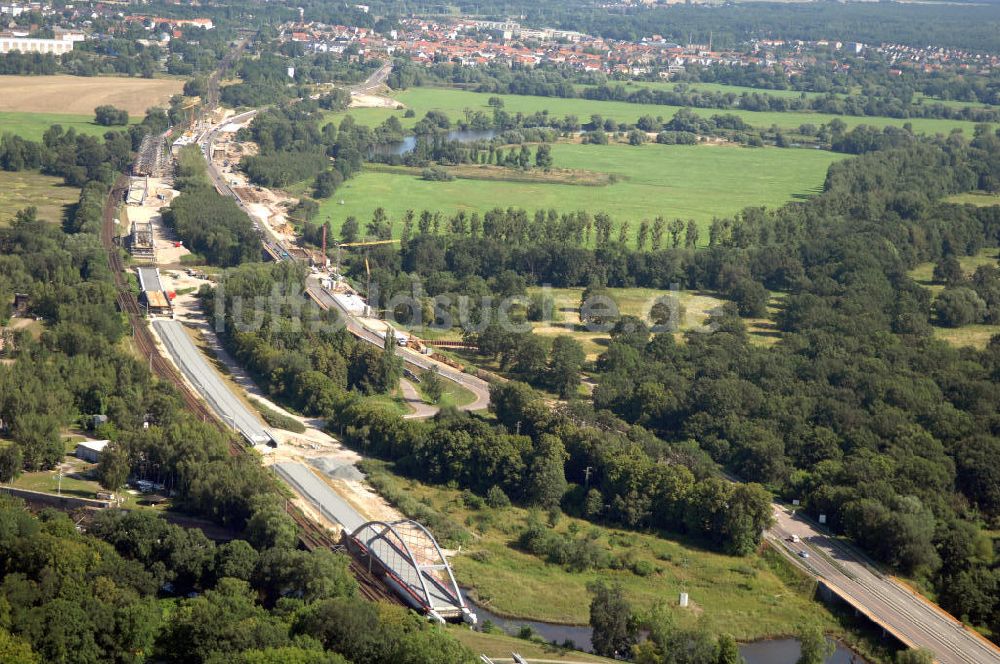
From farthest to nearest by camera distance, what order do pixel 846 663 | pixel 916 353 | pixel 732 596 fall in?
pixel 916 353 → pixel 732 596 → pixel 846 663

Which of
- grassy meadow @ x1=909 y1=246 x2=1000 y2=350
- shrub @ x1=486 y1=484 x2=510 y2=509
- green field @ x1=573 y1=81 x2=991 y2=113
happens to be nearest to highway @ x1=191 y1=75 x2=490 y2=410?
shrub @ x1=486 y1=484 x2=510 y2=509

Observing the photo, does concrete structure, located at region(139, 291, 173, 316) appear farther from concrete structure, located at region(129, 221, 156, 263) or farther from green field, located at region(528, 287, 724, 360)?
green field, located at region(528, 287, 724, 360)

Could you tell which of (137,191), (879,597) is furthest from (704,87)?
(879,597)

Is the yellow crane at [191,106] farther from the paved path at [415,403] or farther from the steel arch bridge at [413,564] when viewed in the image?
the steel arch bridge at [413,564]

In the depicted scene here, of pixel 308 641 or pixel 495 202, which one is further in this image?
pixel 495 202

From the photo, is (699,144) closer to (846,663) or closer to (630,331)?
(630,331)

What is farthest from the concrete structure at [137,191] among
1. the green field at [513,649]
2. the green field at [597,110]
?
the green field at [513,649]

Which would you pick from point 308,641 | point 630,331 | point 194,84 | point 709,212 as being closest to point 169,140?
point 194,84
